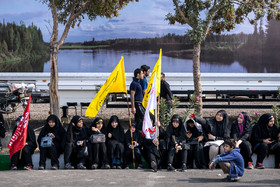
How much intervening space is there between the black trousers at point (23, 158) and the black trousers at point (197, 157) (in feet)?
9.13

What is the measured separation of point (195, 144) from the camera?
8172 millimetres

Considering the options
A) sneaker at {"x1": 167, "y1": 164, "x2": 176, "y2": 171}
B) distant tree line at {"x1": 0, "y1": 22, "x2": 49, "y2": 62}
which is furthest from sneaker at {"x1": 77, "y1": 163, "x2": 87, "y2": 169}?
distant tree line at {"x1": 0, "y1": 22, "x2": 49, "y2": 62}

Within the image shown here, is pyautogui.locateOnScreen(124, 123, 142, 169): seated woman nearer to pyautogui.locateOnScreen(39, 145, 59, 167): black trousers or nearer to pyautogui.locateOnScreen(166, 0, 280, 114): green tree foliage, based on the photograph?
pyautogui.locateOnScreen(39, 145, 59, 167): black trousers

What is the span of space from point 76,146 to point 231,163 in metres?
2.79

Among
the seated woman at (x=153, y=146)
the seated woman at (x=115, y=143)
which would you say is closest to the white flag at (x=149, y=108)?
the seated woman at (x=153, y=146)

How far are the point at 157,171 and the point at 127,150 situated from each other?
2.52 ft

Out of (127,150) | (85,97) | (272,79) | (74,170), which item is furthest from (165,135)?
(272,79)

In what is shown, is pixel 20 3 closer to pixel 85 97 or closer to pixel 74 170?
pixel 85 97

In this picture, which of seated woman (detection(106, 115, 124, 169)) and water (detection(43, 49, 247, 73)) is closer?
seated woman (detection(106, 115, 124, 169))

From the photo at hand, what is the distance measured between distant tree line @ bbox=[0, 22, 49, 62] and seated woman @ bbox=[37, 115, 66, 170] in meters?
11.6

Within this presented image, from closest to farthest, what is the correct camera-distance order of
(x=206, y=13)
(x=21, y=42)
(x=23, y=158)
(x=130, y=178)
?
(x=130, y=178), (x=23, y=158), (x=206, y=13), (x=21, y=42)

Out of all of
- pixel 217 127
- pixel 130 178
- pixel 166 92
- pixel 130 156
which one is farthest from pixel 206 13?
pixel 130 178

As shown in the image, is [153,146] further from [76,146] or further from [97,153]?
[76,146]

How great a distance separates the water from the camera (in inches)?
744
